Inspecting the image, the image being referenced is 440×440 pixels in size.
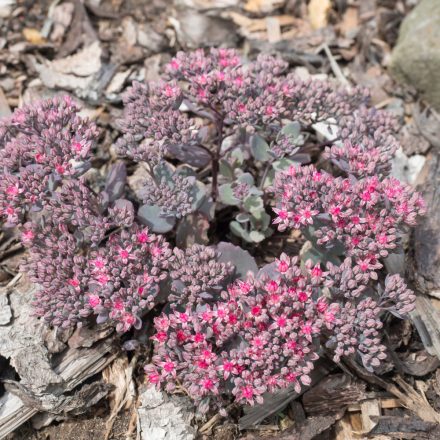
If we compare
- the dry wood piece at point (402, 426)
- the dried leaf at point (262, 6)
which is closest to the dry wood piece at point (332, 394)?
the dry wood piece at point (402, 426)

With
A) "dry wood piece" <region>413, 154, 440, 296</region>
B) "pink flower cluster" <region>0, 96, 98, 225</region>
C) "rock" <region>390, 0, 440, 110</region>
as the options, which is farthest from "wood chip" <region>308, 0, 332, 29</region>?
"pink flower cluster" <region>0, 96, 98, 225</region>

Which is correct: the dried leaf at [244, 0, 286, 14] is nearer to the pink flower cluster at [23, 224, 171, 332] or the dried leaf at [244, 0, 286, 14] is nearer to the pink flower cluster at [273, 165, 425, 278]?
the pink flower cluster at [273, 165, 425, 278]

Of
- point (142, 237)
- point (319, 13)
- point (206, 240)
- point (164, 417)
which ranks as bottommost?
point (164, 417)

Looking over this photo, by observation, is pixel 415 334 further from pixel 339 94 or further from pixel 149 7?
pixel 149 7

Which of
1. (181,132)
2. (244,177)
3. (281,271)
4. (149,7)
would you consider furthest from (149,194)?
(149,7)

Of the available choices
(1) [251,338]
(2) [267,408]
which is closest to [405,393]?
(2) [267,408]

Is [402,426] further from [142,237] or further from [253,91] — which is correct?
[253,91]
